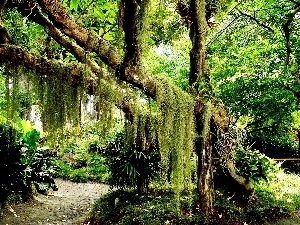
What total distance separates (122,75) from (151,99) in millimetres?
2130

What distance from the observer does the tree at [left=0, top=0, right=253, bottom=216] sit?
4133 millimetres

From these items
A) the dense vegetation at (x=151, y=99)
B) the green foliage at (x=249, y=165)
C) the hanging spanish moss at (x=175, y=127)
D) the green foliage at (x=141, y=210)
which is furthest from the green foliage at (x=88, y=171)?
the hanging spanish moss at (x=175, y=127)

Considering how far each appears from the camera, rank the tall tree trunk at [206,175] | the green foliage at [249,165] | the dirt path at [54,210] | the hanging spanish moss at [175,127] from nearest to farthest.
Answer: the hanging spanish moss at [175,127], the tall tree trunk at [206,175], the green foliage at [249,165], the dirt path at [54,210]

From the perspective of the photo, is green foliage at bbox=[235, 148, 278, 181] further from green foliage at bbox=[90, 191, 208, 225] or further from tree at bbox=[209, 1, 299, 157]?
tree at bbox=[209, 1, 299, 157]

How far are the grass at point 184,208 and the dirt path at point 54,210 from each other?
0.74 metres

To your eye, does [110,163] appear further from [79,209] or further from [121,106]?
[121,106]

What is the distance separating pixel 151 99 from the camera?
6.38 m

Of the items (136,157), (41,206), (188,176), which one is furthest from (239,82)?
(41,206)

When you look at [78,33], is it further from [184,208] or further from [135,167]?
[135,167]

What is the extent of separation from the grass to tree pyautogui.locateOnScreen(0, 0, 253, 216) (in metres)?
0.42

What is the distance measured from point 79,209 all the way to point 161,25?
4.44 meters

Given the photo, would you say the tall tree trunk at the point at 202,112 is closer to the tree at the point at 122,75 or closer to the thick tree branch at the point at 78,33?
the tree at the point at 122,75

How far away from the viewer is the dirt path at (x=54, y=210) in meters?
6.85

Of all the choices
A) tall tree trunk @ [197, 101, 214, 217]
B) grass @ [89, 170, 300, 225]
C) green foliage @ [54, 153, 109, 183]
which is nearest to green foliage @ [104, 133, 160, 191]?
grass @ [89, 170, 300, 225]
